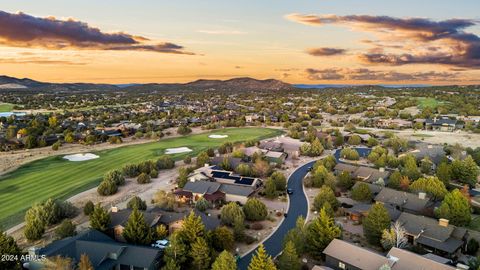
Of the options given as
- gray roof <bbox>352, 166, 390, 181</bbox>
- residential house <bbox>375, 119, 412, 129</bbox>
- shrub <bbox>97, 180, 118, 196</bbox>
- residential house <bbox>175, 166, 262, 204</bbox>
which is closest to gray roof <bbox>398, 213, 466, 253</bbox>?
gray roof <bbox>352, 166, 390, 181</bbox>

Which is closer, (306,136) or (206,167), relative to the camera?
(206,167)

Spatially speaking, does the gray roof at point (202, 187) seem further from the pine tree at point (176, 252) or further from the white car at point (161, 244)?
the pine tree at point (176, 252)

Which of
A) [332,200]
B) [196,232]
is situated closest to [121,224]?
[196,232]

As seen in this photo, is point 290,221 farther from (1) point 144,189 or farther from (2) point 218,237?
(1) point 144,189

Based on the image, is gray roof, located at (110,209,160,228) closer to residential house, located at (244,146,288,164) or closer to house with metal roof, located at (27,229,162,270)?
house with metal roof, located at (27,229,162,270)

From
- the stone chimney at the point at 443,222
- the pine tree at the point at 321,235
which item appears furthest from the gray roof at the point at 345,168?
the pine tree at the point at 321,235

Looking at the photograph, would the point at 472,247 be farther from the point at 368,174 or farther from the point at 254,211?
the point at 368,174

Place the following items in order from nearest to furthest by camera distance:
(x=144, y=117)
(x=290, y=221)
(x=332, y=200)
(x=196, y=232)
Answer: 1. (x=196, y=232)
2. (x=290, y=221)
3. (x=332, y=200)
4. (x=144, y=117)
